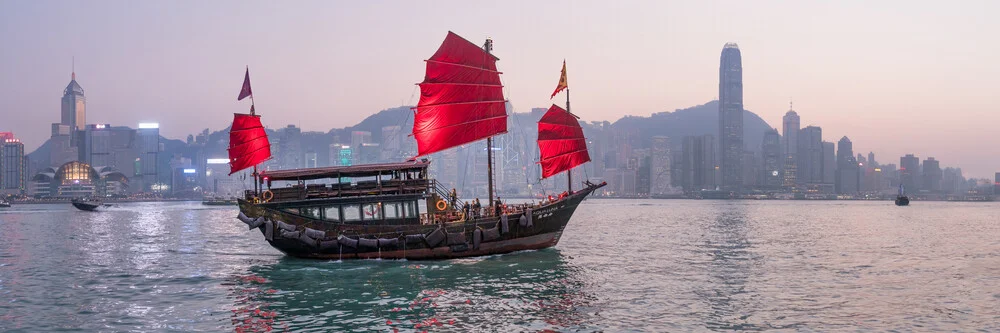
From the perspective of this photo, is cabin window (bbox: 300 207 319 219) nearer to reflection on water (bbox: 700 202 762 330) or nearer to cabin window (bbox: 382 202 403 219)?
cabin window (bbox: 382 202 403 219)

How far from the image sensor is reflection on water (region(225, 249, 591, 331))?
65.5 ft

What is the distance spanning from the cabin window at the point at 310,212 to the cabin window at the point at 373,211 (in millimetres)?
2074

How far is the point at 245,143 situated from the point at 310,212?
34.8 feet

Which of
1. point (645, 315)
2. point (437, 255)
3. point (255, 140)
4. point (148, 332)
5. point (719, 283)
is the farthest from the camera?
point (255, 140)

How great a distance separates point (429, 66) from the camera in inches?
1505

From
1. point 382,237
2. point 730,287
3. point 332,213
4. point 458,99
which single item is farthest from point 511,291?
point 458,99

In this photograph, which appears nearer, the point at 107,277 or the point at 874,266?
the point at 107,277

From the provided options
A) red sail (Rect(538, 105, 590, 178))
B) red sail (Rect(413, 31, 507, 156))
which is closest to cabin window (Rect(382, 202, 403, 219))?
red sail (Rect(413, 31, 507, 156))

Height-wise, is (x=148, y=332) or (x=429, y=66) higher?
(x=429, y=66)

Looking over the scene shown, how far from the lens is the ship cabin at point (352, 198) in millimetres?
32250

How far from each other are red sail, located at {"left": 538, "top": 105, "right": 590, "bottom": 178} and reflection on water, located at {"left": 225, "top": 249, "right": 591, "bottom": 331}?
764cm

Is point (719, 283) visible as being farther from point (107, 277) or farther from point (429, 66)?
point (107, 277)

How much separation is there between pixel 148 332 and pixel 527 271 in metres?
15.5

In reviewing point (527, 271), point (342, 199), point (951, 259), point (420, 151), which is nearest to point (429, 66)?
point (420, 151)
